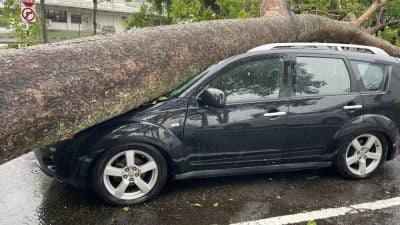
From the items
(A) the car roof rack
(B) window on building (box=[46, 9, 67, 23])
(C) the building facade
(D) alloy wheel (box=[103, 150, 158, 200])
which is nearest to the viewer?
(D) alloy wheel (box=[103, 150, 158, 200])

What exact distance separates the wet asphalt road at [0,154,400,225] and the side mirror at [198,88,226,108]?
0.95 m

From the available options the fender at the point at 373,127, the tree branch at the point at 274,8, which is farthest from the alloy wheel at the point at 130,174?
the tree branch at the point at 274,8

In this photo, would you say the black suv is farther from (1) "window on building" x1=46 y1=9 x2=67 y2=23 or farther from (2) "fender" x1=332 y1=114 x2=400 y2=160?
(1) "window on building" x1=46 y1=9 x2=67 y2=23

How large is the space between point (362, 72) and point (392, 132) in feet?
2.43

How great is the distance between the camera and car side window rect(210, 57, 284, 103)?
432cm

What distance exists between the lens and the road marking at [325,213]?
12.4 feet

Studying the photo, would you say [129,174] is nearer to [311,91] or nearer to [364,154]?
[311,91]

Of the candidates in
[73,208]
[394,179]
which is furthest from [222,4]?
[73,208]

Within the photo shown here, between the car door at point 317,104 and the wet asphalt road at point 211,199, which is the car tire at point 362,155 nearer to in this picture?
the wet asphalt road at point 211,199

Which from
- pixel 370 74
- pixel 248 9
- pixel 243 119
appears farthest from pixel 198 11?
Answer: pixel 243 119

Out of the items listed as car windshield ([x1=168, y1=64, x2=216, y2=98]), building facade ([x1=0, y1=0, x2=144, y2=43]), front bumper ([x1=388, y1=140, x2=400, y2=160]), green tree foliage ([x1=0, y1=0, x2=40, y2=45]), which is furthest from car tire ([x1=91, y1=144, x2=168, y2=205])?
building facade ([x1=0, y1=0, x2=144, y2=43])

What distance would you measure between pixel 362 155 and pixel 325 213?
43.7 inches

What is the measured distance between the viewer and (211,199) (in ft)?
14.0

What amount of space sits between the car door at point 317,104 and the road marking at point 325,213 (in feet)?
2.27
